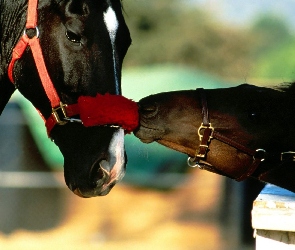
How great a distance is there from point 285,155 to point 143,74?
3.71 meters

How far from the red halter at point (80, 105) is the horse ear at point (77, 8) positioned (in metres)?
0.16

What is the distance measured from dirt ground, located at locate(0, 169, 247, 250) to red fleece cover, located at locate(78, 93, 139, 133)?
10.9 feet

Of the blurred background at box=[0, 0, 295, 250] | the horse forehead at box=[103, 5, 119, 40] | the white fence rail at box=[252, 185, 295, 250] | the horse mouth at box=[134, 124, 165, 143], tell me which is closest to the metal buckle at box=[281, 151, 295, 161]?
the white fence rail at box=[252, 185, 295, 250]


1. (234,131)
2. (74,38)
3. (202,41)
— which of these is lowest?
(202,41)

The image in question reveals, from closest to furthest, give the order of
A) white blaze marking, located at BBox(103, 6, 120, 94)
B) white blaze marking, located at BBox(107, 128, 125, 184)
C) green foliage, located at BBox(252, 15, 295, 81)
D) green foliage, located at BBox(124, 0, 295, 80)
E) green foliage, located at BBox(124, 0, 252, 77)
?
white blaze marking, located at BBox(107, 128, 125, 184) → white blaze marking, located at BBox(103, 6, 120, 94) → green foliage, located at BBox(252, 15, 295, 81) → green foliage, located at BBox(124, 0, 295, 80) → green foliage, located at BBox(124, 0, 252, 77)

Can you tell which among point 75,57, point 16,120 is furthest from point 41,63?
point 16,120

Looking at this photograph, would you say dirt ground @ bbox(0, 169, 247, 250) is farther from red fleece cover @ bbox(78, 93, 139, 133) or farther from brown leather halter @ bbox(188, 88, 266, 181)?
red fleece cover @ bbox(78, 93, 139, 133)

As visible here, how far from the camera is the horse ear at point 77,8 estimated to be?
325 cm

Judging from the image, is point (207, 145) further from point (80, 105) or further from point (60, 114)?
point (60, 114)

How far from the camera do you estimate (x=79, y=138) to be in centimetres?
325

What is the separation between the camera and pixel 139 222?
639 cm

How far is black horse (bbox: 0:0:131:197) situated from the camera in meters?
3.19

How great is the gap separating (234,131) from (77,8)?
0.83 meters

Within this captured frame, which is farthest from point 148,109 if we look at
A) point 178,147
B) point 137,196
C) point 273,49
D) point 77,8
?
point 273,49
